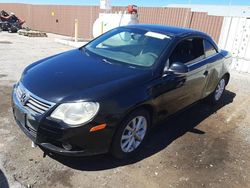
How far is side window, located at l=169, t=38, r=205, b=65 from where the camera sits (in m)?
4.27

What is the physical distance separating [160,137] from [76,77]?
176 cm

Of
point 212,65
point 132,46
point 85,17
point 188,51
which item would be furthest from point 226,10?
point 132,46

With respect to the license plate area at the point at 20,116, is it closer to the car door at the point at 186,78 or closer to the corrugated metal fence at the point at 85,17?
the car door at the point at 186,78

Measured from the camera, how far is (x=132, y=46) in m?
4.36

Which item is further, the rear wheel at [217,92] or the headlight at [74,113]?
the rear wheel at [217,92]

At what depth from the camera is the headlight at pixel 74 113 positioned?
9.99 feet

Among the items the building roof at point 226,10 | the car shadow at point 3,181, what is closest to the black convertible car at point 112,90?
the car shadow at point 3,181

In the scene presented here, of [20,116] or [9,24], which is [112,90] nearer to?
[20,116]

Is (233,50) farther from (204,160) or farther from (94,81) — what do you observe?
(94,81)

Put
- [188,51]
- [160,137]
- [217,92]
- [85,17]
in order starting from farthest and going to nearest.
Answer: [85,17] → [217,92] → [188,51] → [160,137]

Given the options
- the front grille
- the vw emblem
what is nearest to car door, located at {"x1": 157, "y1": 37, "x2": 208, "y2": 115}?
the front grille

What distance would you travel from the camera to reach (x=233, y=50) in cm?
1077

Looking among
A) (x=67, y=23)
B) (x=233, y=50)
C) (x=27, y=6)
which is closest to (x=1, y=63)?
(x=233, y=50)

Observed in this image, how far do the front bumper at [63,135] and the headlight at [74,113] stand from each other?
0.06 meters
